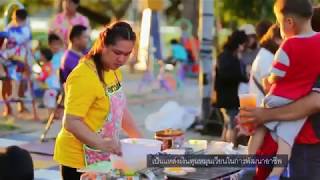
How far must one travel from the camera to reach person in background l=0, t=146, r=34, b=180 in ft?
11.9

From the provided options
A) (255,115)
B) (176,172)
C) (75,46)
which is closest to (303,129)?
(255,115)

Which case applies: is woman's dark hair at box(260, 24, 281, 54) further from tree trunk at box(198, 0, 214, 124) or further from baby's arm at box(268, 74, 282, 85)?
tree trunk at box(198, 0, 214, 124)

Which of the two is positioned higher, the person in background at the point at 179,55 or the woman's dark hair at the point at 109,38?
the woman's dark hair at the point at 109,38

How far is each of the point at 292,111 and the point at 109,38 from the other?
3.80 ft

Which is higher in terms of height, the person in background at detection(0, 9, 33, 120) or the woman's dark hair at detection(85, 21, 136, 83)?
the woman's dark hair at detection(85, 21, 136, 83)

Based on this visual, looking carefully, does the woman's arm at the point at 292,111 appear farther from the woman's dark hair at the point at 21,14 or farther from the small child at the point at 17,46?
the woman's dark hair at the point at 21,14

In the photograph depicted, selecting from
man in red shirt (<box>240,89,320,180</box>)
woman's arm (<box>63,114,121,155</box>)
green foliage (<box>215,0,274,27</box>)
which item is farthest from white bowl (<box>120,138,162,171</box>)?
Result: green foliage (<box>215,0,274,27</box>)

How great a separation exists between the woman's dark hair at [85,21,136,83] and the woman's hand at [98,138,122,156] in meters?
0.40

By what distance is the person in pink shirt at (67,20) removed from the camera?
1148cm

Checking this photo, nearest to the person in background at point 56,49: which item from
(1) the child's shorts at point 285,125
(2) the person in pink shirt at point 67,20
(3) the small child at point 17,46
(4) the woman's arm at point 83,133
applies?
(2) the person in pink shirt at point 67,20

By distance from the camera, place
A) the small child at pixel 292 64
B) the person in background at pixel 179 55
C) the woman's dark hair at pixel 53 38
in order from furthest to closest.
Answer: the person in background at pixel 179 55 < the woman's dark hair at pixel 53 38 < the small child at pixel 292 64

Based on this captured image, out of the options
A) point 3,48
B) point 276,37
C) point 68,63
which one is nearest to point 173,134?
point 276,37

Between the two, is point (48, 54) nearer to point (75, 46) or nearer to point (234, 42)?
point (75, 46)

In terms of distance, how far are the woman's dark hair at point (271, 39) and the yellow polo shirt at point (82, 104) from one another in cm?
205
